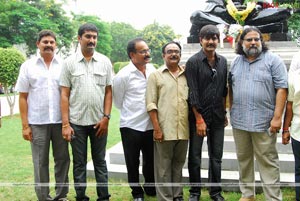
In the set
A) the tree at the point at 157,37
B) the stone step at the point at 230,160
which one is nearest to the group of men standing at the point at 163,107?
the stone step at the point at 230,160

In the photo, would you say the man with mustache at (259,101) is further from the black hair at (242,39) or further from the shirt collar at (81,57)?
the shirt collar at (81,57)

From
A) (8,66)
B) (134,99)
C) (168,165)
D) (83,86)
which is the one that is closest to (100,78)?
(83,86)

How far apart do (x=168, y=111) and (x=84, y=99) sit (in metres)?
0.82

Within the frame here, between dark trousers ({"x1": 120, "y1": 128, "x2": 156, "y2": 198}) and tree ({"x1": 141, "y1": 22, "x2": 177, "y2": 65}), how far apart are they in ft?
123

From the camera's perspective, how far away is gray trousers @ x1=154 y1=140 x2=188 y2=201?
360cm

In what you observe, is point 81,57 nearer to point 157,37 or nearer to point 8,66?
point 8,66

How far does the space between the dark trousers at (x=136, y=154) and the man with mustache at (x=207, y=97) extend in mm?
474

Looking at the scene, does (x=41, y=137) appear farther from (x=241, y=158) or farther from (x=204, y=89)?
(x=241, y=158)

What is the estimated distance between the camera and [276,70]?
11.0 feet

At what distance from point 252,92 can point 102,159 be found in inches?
63.3

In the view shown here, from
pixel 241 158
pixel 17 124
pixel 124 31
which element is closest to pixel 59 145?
pixel 241 158

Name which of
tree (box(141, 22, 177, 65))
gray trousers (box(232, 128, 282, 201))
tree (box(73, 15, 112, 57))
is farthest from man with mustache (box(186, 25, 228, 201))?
tree (box(141, 22, 177, 65))

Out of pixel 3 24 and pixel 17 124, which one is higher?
pixel 3 24

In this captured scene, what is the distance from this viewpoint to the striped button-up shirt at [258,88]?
338 cm
